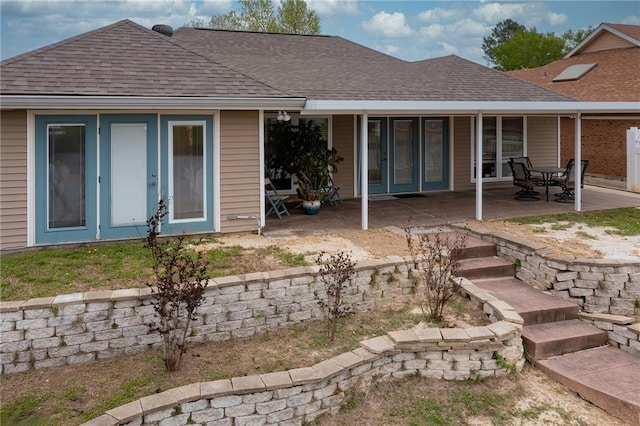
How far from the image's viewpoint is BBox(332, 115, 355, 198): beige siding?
12477mm

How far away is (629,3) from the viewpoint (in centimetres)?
2964

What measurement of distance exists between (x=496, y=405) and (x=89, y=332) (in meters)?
4.16

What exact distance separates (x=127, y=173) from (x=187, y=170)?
929mm

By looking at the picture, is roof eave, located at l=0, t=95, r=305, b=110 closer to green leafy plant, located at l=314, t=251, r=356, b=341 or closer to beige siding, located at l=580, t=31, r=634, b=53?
green leafy plant, located at l=314, t=251, r=356, b=341

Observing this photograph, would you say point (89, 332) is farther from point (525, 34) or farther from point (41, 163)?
point (525, 34)

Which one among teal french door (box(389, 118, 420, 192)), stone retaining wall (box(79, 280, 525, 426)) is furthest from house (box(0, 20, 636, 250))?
stone retaining wall (box(79, 280, 525, 426))

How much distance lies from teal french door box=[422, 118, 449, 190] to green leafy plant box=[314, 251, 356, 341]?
7596mm

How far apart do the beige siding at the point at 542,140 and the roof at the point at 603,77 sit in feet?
9.32

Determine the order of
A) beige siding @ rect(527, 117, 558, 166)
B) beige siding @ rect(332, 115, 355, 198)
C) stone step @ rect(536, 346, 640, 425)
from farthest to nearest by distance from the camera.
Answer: beige siding @ rect(527, 117, 558, 166), beige siding @ rect(332, 115, 355, 198), stone step @ rect(536, 346, 640, 425)

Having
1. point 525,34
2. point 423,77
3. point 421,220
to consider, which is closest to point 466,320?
point 421,220

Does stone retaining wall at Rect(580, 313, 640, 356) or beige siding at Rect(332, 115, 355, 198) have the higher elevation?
beige siding at Rect(332, 115, 355, 198)

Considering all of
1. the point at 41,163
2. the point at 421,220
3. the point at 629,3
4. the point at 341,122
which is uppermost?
the point at 629,3

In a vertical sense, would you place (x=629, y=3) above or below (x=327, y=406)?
above

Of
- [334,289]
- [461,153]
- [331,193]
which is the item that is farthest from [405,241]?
[461,153]
